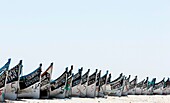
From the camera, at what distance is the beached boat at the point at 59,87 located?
3322 centimetres

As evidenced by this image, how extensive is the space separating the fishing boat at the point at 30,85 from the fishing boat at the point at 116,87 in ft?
56.9

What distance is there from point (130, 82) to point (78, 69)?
1991 centimetres

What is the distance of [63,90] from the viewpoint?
1329 inches

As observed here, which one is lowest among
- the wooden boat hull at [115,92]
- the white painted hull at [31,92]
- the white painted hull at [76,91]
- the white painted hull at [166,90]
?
the white painted hull at [31,92]

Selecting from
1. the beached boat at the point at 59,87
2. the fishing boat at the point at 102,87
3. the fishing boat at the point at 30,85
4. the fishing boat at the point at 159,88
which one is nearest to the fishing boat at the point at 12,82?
the fishing boat at the point at 30,85

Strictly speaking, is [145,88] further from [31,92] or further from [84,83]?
[31,92]

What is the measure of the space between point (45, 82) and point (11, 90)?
16.6 ft

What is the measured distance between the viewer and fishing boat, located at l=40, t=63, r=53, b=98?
31356mm

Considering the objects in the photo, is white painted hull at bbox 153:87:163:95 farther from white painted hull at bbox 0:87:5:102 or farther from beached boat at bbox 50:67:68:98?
white painted hull at bbox 0:87:5:102

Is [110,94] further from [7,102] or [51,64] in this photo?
[7,102]

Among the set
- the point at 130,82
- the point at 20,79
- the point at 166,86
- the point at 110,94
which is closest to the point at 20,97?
the point at 20,79

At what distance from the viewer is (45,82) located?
31.6 metres

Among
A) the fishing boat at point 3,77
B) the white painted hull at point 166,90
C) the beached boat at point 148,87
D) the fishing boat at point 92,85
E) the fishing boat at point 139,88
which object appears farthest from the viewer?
the white painted hull at point 166,90

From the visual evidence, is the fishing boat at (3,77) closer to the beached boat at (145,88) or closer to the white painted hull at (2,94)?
the white painted hull at (2,94)
